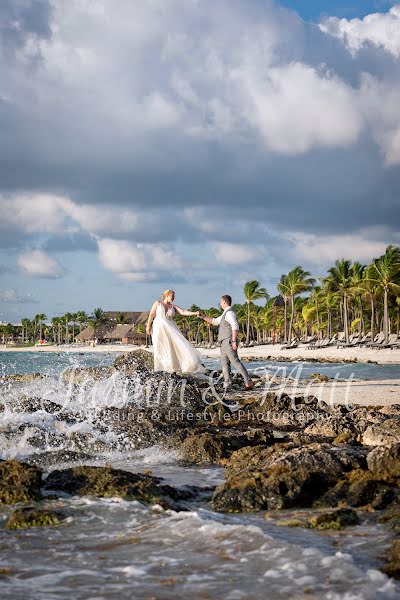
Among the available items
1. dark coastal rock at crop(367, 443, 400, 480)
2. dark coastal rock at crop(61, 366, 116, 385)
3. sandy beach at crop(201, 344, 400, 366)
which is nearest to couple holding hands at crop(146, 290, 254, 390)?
dark coastal rock at crop(61, 366, 116, 385)

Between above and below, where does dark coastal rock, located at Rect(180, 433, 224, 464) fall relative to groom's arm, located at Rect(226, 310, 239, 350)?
below

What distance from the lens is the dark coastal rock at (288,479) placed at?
6387 millimetres

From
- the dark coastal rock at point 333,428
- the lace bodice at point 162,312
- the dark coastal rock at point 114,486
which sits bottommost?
the dark coastal rock at point 114,486

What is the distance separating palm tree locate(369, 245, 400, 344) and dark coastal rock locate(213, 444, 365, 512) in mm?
68376

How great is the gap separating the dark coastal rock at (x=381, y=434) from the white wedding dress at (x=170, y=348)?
873 cm

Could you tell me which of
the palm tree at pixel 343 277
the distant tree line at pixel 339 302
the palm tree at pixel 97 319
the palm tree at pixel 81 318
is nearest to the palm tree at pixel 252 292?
the distant tree line at pixel 339 302

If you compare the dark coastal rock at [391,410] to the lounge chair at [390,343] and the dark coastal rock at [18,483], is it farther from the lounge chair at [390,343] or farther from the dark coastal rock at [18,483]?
the lounge chair at [390,343]

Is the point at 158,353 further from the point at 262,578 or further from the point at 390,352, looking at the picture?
the point at 390,352

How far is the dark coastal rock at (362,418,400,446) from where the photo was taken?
9141 mm

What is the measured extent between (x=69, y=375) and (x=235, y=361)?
28.0ft

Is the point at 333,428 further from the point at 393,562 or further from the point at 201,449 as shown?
the point at 393,562

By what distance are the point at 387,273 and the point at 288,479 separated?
71037mm

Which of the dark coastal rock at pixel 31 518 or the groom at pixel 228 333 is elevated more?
the groom at pixel 228 333

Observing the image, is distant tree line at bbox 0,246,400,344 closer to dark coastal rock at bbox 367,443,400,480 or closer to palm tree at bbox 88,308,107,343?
palm tree at bbox 88,308,107,343
